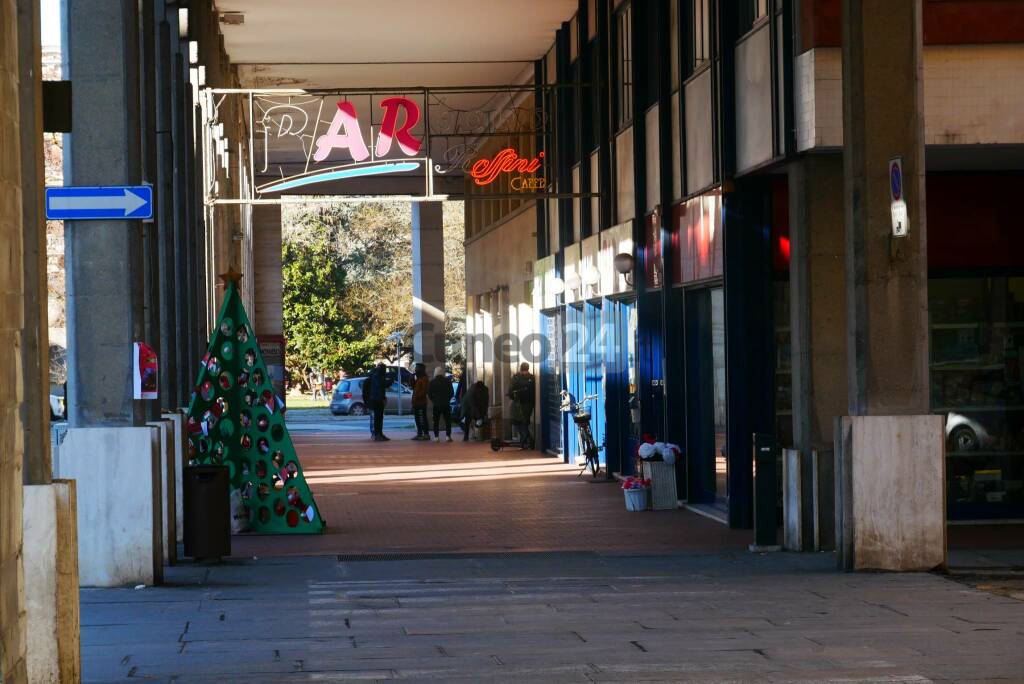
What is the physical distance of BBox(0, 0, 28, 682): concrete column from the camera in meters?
4.73

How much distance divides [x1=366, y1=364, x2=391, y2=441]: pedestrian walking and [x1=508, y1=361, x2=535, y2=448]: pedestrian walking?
4058mm

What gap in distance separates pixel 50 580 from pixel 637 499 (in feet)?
→ 36.8

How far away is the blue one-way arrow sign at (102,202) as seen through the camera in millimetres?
11656

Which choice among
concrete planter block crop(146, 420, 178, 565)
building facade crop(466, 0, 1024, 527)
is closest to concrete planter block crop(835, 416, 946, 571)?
building facade crop(466, 0, 1024, 527)

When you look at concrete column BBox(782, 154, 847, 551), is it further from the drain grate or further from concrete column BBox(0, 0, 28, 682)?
concrete column BBox(0, 0, 28, 682)

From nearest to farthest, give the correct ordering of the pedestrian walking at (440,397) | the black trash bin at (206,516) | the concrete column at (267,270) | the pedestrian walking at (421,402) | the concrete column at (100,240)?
the concrete column at (100,240) < the black trash bin at (206,516) < the pedestrian walking at (440,397) < the pedestrian walking at (421,402) < the concrete column at (267,270)

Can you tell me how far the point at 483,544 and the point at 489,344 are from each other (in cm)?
2392

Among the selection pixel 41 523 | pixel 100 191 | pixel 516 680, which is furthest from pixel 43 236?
pixel 100 191

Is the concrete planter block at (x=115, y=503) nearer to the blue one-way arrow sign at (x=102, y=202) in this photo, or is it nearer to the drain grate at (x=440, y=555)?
the blue one-way arrow sign at (x=102, y=202)

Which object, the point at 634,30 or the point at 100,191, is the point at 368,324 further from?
the point at 100,191

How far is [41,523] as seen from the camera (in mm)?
7230

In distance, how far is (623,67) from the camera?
845 inches

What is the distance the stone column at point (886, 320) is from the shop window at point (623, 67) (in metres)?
8.97

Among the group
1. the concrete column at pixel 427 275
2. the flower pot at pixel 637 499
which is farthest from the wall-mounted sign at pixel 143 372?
the concrete column at pixel 427 275
